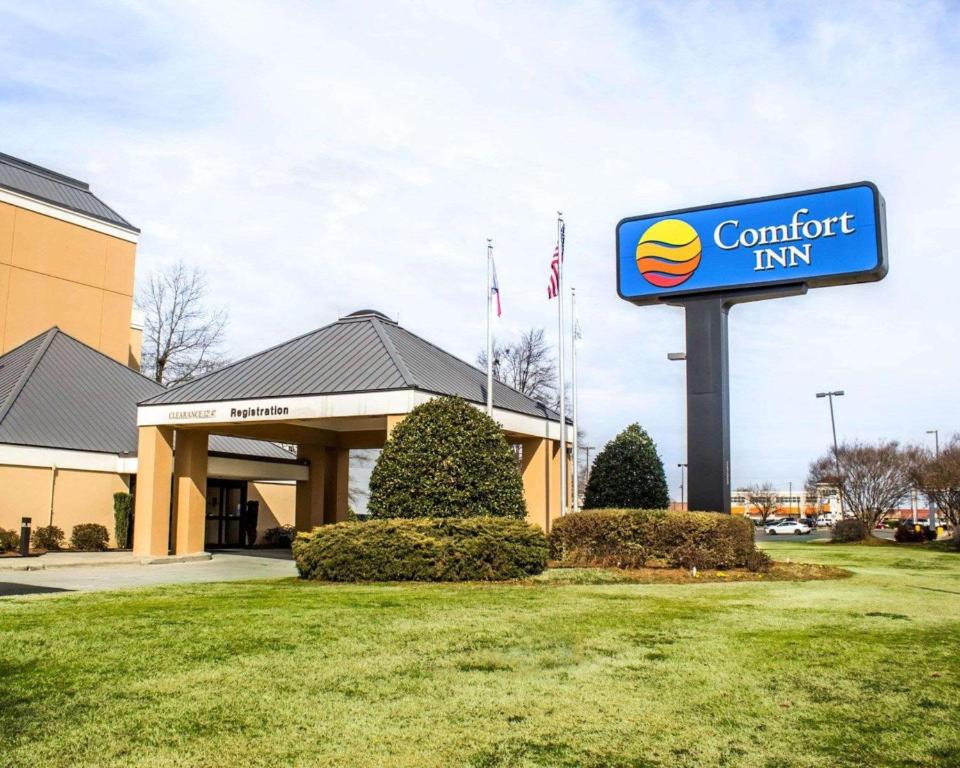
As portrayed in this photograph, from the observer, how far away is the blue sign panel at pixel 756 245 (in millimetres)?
20312

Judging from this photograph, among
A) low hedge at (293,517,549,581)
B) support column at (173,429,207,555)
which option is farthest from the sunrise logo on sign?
support column at (173,429,207,555)

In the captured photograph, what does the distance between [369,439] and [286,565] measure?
8.53 metres

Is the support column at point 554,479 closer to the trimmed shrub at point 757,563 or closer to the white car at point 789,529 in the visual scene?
the trimmed shrub at point 757,563

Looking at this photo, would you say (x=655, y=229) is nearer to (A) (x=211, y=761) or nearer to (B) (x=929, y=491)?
(A) (x=211, y=761)

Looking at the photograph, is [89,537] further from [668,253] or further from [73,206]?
[668,253]

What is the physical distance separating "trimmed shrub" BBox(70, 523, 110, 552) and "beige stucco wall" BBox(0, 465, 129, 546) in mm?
321

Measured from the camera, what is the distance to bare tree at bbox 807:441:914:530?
45.7m

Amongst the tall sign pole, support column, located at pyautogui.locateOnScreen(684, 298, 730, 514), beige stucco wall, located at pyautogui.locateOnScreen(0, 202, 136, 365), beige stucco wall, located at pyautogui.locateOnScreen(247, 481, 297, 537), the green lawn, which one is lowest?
the green lawn

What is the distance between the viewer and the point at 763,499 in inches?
4043

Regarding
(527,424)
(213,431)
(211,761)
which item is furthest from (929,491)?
(211,761)

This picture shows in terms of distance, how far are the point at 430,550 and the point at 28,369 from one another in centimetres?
2223

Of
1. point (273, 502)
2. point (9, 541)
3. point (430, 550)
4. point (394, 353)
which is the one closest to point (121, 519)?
point (9, 541)

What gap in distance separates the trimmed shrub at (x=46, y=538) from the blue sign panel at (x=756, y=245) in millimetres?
19471

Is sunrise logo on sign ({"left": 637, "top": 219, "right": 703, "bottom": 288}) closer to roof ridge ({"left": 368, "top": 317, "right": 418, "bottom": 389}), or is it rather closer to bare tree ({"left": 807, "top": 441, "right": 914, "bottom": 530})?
roof ridge ({"left": 368, "top": 317, "right": 418, "bottom": 389})
